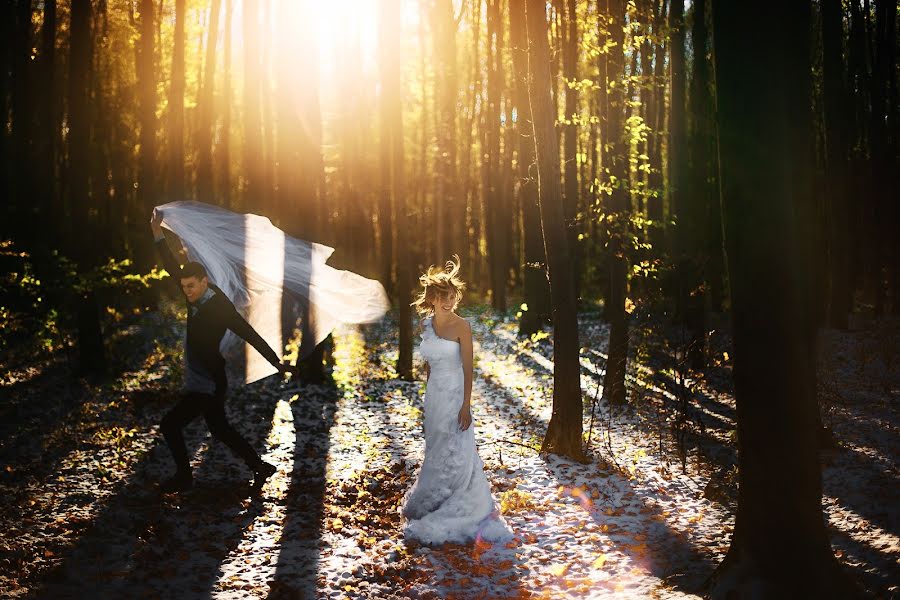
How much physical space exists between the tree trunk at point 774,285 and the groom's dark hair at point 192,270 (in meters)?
5.49

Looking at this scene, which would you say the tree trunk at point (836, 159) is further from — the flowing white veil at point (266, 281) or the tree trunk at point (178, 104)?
the tree trunk at point (178, 104)

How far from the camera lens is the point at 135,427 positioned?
38.4ft

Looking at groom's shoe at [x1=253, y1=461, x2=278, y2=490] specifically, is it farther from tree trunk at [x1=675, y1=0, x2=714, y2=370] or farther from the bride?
tree trunk at [x1=675, y1=0, x2=714, y2=370]

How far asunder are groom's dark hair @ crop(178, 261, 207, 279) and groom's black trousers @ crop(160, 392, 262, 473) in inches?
51.9

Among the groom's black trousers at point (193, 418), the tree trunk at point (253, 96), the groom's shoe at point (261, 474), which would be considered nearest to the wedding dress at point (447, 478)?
the groom's shoe at point (261, 474)

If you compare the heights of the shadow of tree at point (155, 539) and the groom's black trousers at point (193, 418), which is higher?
Result: the groom's black trousers at point (193, 418)

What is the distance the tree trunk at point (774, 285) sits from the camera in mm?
4836

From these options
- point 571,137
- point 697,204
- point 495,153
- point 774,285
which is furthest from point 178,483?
point 495,153

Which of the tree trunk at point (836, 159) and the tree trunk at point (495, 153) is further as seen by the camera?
the tree trunk at point (495, 153)

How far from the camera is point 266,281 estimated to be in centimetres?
938

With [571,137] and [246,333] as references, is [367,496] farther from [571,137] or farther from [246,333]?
[571,137]

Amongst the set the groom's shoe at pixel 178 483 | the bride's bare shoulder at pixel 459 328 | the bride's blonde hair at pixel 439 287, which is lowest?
the groom's shoe at pixel 178 483

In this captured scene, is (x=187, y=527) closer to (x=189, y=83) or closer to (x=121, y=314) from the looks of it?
Answer: (x=121, y=314)

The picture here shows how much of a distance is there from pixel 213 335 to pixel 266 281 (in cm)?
149
